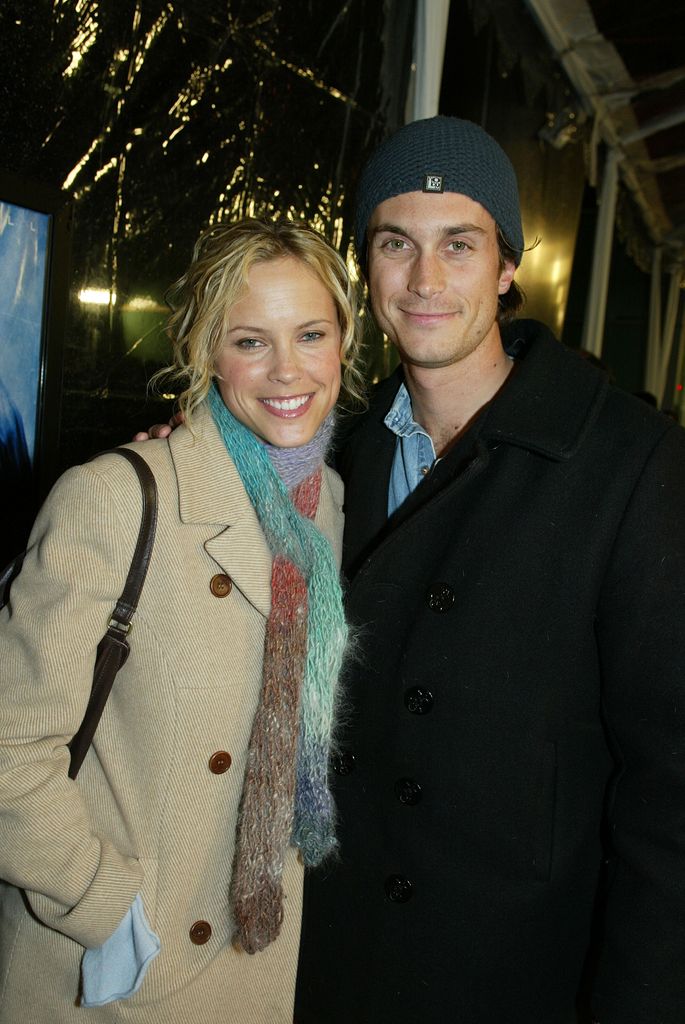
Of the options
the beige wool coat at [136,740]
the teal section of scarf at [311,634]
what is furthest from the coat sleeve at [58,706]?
the teal section of scarf at [311,634]

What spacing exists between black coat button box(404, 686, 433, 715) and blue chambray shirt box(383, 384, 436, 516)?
526mm

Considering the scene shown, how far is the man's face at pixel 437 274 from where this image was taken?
200 centimetres

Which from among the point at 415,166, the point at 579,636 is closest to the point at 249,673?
the point at 579,636

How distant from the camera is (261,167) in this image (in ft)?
10.3

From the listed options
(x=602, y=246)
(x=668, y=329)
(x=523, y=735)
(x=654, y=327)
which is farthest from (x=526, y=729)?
(x=668, y=329)

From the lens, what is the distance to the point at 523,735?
5.45 feet

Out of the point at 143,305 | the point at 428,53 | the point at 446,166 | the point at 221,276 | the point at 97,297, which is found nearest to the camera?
the point at 221,276

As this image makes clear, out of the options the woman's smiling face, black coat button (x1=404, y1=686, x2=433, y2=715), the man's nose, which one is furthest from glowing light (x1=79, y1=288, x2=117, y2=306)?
black coat button (x1=404, y1=686, x2=433, y2=715)

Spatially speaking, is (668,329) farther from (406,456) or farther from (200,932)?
(200,932)

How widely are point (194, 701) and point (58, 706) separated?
0.84 feet

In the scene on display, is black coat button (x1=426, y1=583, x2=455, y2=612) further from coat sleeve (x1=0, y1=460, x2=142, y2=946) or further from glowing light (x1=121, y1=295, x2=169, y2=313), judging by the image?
glowing light (x1=121, y1=295, x2=169, y2=313)

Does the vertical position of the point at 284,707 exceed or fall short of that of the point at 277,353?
it falls short

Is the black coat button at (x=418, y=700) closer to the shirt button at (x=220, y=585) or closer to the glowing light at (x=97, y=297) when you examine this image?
the shirt button at (x=220, y=585)

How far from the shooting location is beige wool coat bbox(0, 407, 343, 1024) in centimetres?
144
